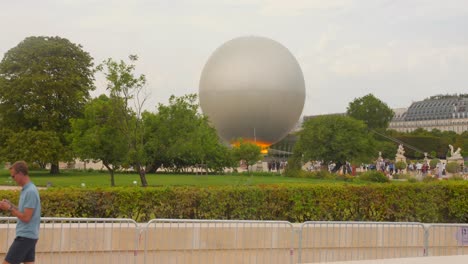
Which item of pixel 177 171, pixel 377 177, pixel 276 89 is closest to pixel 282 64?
pixel 276 89

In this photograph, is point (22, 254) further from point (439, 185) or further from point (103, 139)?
point (103, 139)

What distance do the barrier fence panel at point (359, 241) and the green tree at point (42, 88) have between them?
81.0 feet

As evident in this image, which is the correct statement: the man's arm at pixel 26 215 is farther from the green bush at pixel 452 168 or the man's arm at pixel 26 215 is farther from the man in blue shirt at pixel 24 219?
the green bush at pixel 452 168

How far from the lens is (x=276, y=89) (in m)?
49.5

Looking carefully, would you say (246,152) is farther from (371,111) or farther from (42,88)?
(371,111)

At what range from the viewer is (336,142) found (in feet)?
148

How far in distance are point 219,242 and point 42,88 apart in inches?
1063

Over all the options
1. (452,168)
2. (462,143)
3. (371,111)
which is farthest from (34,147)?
(371,111)

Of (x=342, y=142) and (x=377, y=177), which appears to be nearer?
(x=377, y=177)

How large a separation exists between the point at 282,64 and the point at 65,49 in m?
20.6

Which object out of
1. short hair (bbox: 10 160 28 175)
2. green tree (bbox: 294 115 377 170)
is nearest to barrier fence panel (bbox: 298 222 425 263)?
short hair (bbox: 10 160 28 175)

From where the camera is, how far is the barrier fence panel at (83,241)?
8.64 m

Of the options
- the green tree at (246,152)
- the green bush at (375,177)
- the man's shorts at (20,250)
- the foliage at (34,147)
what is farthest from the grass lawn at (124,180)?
the man's shorts at (20,250)

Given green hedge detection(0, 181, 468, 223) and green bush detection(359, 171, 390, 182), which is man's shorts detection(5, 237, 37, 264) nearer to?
green hedge detection(0, 181, 468, 223)
